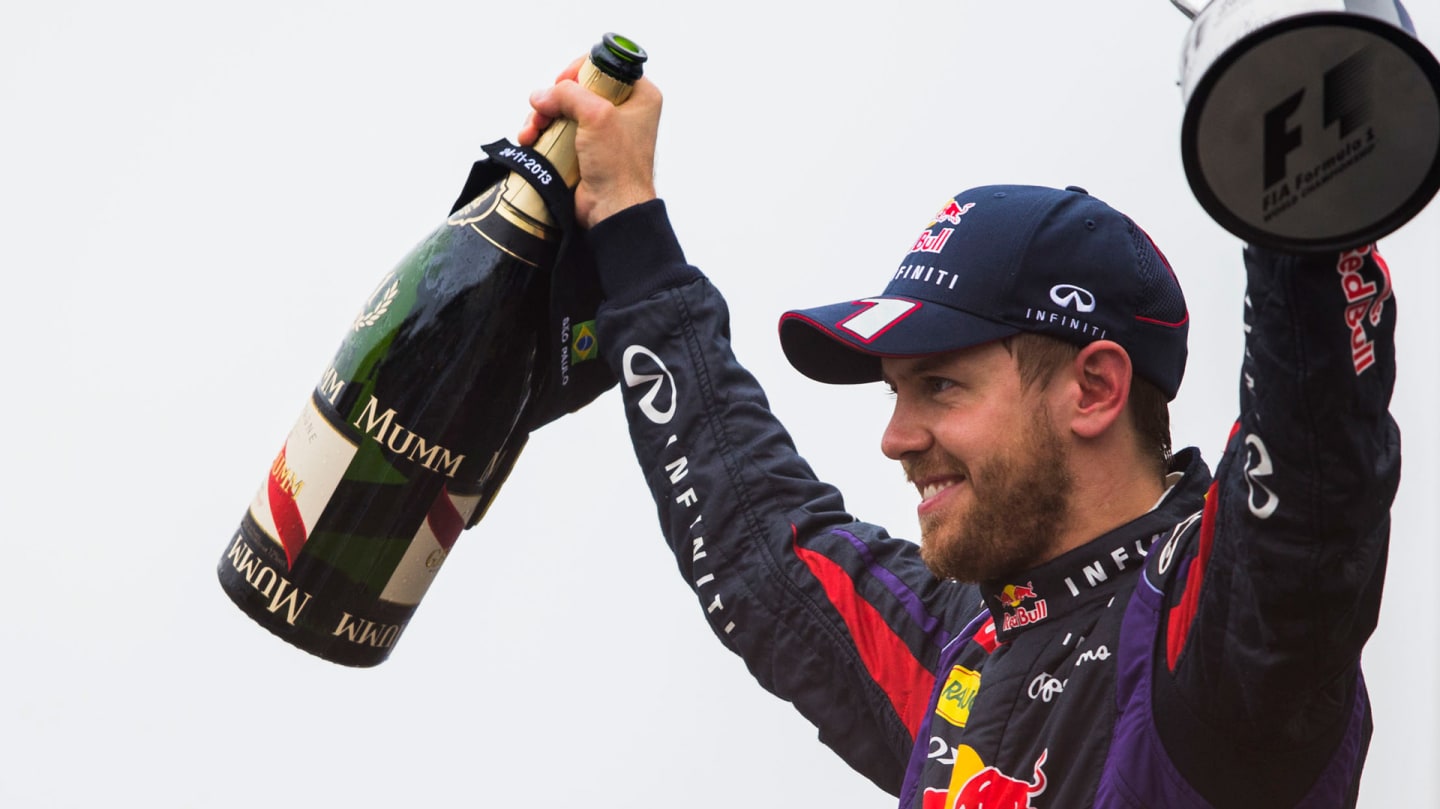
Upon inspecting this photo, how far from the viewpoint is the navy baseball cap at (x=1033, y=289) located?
95cm

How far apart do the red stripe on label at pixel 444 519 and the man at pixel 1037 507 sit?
0.15 metres

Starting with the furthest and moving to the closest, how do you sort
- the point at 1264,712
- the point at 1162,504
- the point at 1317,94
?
the point at 1162,504 < the point at 1264,712 < the point at 1317,94

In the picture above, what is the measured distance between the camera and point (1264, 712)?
0.66 meters

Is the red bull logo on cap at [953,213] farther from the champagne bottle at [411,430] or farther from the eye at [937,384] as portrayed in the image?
the champagne bottle at [411,430]

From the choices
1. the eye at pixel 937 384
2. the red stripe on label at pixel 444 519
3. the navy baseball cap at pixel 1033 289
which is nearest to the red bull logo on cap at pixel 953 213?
the navy baseball cap at pixel 1033 289

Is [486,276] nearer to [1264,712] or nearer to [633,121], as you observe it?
[633,121]

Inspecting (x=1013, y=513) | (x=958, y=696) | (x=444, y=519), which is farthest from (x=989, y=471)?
(x=444, y=519)

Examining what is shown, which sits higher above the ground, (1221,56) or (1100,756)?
(1221,56)

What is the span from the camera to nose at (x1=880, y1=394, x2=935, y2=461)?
0.97 m

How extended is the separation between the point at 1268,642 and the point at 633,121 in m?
0.62

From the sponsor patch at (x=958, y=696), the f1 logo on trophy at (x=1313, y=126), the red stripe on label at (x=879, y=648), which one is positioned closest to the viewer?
the f1 logo on trophy at (x=1313, y=126)

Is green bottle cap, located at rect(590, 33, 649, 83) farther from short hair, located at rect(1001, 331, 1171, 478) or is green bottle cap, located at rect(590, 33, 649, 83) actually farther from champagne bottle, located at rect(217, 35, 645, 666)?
short hair, located at rect(1001, 331, 1171, 478)

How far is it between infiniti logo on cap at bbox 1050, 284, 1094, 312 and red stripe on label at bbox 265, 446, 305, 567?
1.73 feet

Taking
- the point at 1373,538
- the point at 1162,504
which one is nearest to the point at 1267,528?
the point at 1373,538
